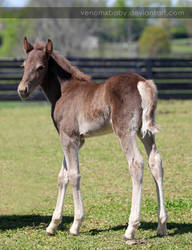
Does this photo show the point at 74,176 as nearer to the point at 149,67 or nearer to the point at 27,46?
the point at 27,46

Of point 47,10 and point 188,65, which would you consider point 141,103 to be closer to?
point 188,65

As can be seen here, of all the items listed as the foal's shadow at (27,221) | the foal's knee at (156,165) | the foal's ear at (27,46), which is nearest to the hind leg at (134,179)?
the foal's knee at (156,165)

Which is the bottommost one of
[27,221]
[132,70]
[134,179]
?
[27,221]

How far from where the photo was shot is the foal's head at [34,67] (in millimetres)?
5390

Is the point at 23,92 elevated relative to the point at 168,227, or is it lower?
elevated

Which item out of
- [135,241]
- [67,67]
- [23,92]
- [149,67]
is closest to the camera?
[135,241]

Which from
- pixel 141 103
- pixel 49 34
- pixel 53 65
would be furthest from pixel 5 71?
pixel 49 34

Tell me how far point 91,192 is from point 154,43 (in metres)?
44.2

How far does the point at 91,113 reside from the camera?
5.18 metres

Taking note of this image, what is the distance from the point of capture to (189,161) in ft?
28.9

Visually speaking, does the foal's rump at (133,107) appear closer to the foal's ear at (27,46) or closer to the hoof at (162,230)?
the hoof at (162,230)

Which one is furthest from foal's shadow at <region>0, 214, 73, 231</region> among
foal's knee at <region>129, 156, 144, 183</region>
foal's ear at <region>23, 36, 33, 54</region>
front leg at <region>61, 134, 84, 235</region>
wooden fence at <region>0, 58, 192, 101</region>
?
wooden fence at <region>0, 58, 192, 101</region>

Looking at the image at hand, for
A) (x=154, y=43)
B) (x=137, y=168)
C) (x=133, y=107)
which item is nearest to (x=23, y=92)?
(x=133, y=107)

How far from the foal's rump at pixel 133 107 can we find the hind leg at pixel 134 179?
0.39ft
